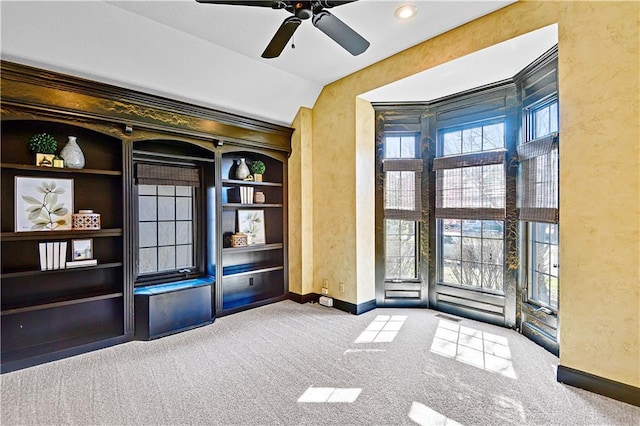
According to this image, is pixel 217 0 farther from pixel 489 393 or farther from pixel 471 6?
pixel 489 393

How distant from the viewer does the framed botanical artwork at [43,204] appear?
2895mm

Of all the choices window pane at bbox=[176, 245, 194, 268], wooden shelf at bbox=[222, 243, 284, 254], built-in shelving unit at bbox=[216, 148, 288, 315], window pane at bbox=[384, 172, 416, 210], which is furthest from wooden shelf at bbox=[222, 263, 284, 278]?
window pane at bbox=[384, 172, 416, 210]

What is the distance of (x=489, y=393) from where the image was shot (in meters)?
2.35

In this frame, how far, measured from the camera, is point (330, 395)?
2.34 meters

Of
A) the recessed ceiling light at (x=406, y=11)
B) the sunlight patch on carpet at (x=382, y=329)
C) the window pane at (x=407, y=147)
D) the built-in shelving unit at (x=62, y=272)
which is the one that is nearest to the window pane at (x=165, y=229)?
the built-in shelving unit at (x=62, y=272)

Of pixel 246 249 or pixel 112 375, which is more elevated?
pixel 246 249

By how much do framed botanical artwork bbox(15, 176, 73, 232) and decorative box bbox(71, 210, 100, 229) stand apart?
0.11 m

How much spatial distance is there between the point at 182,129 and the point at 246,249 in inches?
69.8

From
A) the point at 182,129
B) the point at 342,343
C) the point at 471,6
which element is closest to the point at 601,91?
the point at 471,6

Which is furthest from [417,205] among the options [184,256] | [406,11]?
[184,256]

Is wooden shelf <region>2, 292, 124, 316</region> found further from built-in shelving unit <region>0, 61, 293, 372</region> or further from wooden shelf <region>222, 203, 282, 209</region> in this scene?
wooden shelf <region>222, 203, 282, 209</region>

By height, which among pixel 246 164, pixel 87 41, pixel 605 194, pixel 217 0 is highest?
pixel 87 41

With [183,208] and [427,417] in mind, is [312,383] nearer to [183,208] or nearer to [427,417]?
[427,417]

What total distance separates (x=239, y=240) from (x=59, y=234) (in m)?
1.96
